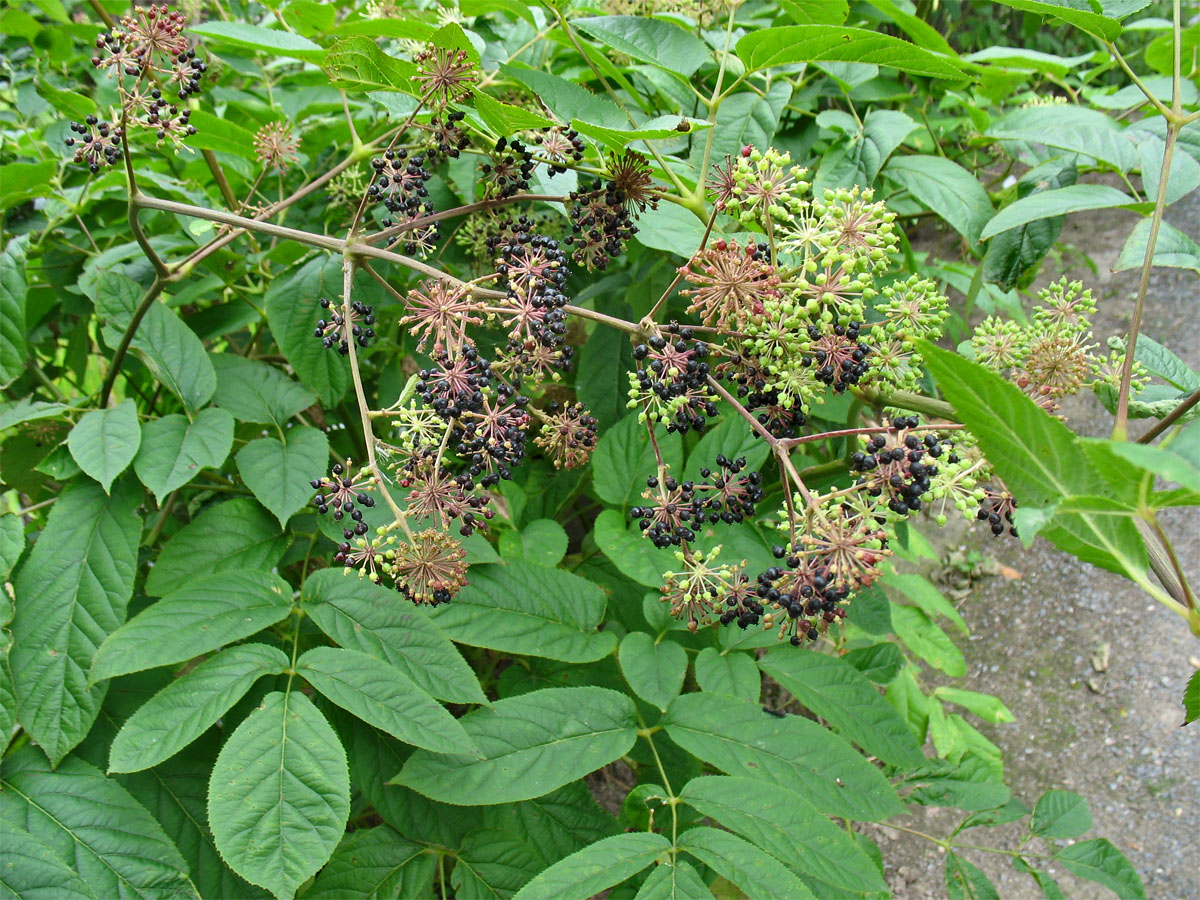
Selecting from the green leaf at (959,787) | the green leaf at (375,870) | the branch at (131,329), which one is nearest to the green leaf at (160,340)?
the branch at (131,329)

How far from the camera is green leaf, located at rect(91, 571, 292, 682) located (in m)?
1.55

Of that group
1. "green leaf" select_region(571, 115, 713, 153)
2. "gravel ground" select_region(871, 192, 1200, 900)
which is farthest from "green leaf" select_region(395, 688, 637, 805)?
"gravel ground" select_region(871, 192, 1200, 900)

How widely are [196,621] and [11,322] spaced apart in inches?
35.6

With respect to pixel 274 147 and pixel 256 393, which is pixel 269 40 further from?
pixel 256 393

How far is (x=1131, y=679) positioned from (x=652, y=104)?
367 cm

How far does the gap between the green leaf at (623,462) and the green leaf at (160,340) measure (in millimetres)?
954

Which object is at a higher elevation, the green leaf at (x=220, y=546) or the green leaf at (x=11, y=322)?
the green leaf at (x=11, y=322)

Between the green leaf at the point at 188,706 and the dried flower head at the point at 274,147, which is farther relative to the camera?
the dried flower head at the point at 274,147

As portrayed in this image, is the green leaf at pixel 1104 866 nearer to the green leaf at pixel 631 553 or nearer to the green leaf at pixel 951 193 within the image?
the green leaf at pixel 631 553

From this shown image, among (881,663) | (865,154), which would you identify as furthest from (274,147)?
(881,663)

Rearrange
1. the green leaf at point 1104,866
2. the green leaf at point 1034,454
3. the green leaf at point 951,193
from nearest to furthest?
1. the green leaf at point 1034,454
2. the green leaf at point 951,193
3. the green leaf at point 1104,866

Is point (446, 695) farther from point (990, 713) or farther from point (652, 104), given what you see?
point (990, 713)

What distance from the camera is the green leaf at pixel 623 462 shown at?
79.7 inches

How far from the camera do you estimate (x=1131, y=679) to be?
3.99 metres
